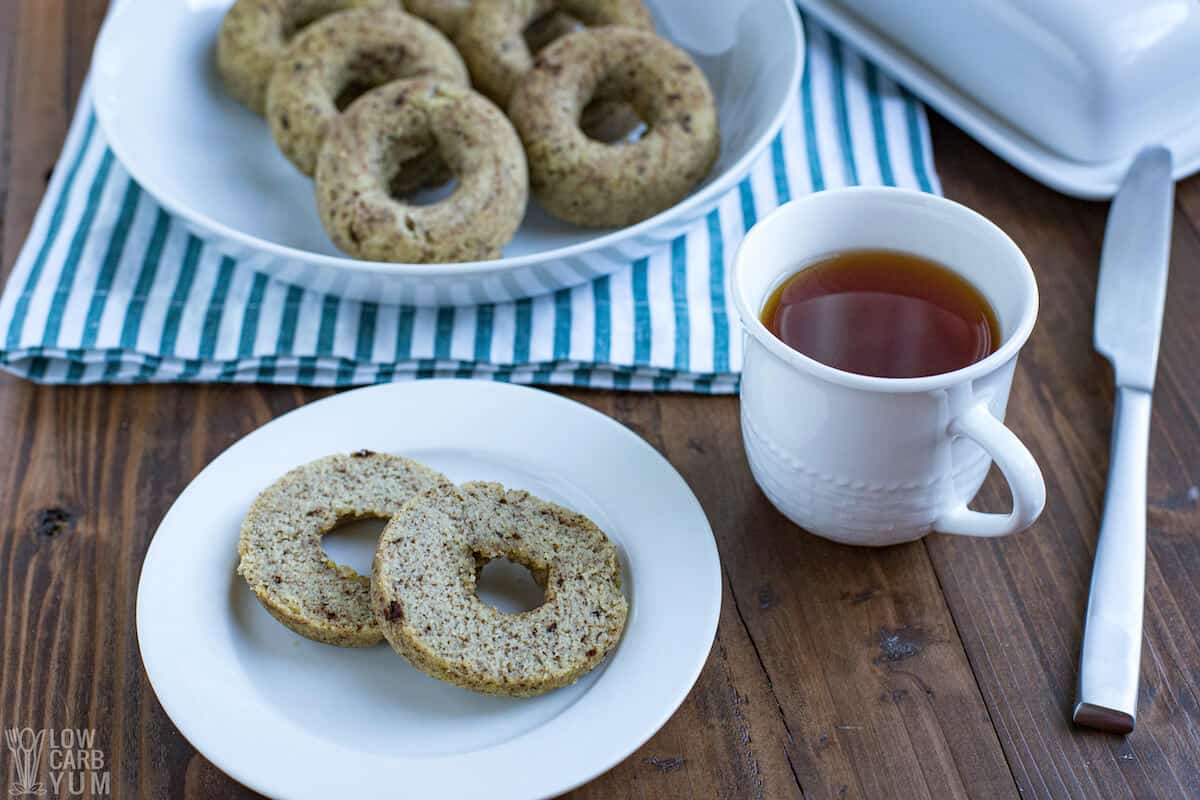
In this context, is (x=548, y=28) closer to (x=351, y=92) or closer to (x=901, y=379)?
(x=351, y=92)

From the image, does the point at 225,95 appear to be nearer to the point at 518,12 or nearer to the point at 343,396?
the point at 518,12

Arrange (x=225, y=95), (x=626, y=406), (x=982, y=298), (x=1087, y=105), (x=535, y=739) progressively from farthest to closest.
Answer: (x=225, y=95), (x=1087, y=105), (x=626, y=406), (x=982, y=298), (x=535, y=739)

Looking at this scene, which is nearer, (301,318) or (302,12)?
(301,318)

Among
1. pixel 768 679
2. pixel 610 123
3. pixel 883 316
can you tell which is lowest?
pixel 768 679

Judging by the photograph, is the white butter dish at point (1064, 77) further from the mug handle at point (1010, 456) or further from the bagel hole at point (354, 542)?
the bagel hole at point (354, 542)

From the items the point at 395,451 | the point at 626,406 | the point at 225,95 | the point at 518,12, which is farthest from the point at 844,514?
the point at 225,95

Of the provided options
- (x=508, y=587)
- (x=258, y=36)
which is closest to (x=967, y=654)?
(x=508, y=587)

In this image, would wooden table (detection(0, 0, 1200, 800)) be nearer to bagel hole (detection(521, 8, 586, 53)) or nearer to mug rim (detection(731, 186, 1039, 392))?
mug rim (detection(731, 186, 1039, 392))
